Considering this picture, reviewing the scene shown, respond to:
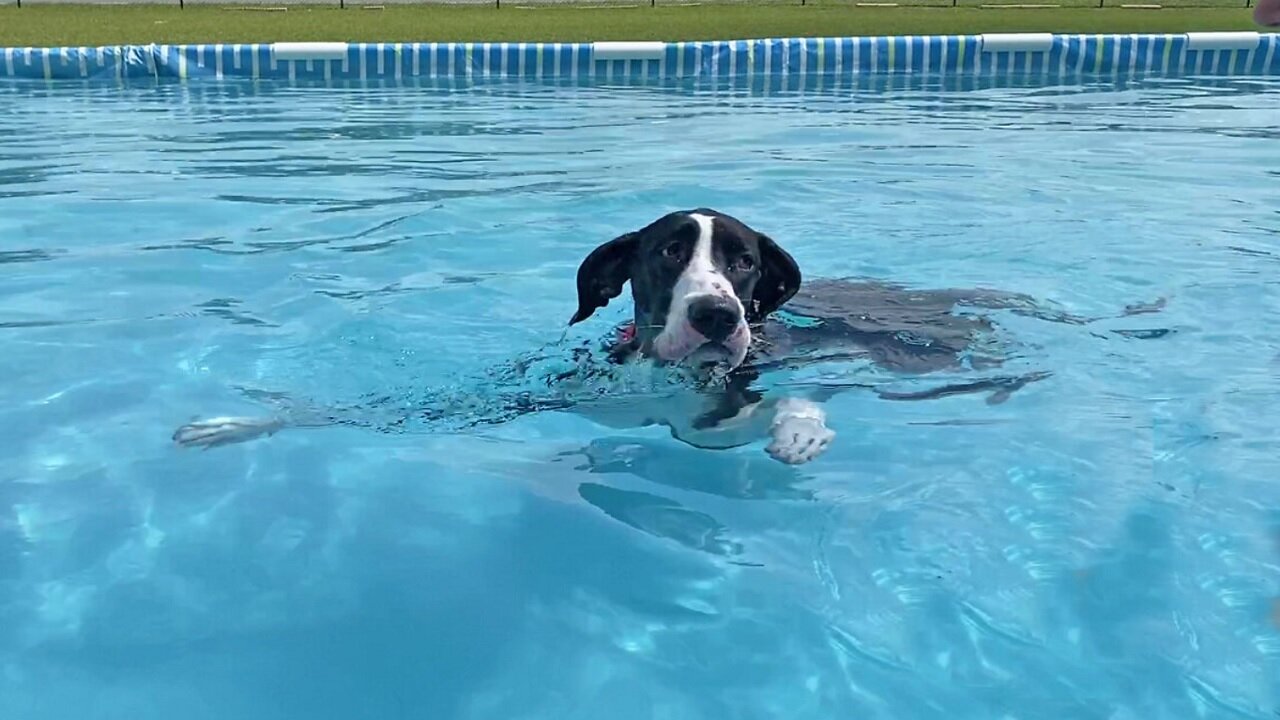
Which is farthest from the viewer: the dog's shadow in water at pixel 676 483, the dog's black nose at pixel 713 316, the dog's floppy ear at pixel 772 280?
the dog's floppy ear at pixel 772 280

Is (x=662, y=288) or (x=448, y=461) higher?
(x=662, y=288)

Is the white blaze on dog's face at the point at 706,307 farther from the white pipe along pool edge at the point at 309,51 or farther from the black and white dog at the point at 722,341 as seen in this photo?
the white pipe along pool edge at the point at 309,51

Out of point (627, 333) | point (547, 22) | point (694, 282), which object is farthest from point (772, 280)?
point (547, 22)

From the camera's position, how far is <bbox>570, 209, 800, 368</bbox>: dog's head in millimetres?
4449

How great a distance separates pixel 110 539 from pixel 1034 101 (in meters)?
11.9

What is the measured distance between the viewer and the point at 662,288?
4.76 m

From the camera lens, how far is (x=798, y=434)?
4.49 metres

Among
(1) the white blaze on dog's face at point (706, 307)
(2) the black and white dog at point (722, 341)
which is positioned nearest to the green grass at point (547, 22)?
(2) the black and white dog at point (722, 341)

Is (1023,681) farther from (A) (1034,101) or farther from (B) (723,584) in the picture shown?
(A) (1034,101)

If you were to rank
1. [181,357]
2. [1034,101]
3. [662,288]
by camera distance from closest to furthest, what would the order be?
1. [662,288]
2. [181,357]
3. [1034,101]

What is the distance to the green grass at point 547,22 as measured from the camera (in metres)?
18.0

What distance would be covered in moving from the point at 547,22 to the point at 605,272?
1624cm

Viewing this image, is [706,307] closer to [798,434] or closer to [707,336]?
[707,336]

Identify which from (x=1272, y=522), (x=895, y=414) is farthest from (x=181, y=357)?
(x=1272, y=522)
